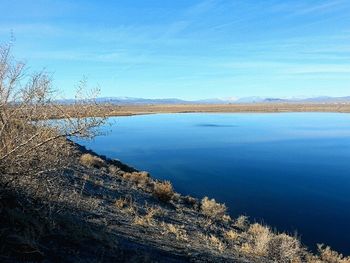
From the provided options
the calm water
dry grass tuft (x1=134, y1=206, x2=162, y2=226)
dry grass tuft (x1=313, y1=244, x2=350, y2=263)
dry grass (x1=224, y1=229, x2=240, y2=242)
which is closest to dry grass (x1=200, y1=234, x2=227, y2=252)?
dry grass (x1=224, y1=229, x2=240, y2=242)

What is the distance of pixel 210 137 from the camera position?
2180 inches

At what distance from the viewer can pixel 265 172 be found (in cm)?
3122

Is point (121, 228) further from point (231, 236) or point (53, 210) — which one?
point (231, 236)

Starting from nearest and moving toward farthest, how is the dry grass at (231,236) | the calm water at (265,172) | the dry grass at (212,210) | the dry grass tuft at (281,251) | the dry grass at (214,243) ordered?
1. the dry grass at (214,243)
2. the dry grass tuft at (281,251)
3. the dry grass at (231,236)
4. the dry grass at (212,210)
5. the calm water at (265,172)

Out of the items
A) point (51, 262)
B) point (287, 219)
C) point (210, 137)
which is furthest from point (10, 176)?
point (210, 137)

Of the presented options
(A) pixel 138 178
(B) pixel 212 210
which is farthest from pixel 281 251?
(A) pixel 138 178

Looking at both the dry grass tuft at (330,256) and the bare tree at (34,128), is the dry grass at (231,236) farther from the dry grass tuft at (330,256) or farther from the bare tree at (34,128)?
the bare tree at (34,128)

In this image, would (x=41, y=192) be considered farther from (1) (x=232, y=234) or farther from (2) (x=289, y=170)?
(2) (x=289, y=170)

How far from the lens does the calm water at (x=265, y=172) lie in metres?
20.3

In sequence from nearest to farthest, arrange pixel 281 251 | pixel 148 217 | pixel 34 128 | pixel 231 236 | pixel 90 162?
pixel 34 128 → pixel 281 251 → pixel 148 217 → pixel 231 236 → pixel 90 162

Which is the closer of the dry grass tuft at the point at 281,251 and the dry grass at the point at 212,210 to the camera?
the dry grass tuft at the point at 281,251

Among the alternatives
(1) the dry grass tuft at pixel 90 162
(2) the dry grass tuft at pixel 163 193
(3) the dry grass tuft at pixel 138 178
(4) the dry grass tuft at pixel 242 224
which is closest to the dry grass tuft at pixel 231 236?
(4) the dry grass tuft at pixel 242 224

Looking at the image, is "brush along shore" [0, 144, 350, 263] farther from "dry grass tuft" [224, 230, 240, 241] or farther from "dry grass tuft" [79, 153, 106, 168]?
"dry grass tuft" [79, 153, 106, 168]

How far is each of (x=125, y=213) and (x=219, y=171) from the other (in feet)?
63.9
